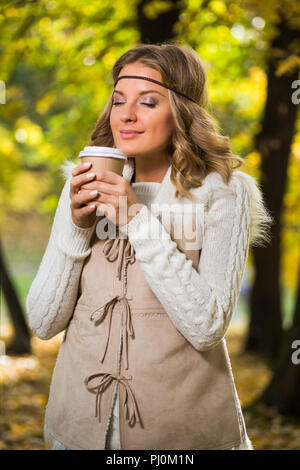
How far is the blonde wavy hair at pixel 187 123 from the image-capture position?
7.21 ft

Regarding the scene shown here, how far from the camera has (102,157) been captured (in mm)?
1891

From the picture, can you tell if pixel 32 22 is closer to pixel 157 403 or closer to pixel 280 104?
pixel 280 104

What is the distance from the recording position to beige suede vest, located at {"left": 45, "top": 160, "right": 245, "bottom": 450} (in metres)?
2.06

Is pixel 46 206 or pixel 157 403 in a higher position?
pixel 46 206

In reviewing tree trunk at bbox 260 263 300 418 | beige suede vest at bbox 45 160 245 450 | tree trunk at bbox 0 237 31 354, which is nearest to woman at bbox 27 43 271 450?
beige suede vest at bbox 45 160 245 450

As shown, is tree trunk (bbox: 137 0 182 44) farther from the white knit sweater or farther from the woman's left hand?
the woman's left hand

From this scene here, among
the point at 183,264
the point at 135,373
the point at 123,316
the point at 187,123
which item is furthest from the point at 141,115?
the point at 135,373

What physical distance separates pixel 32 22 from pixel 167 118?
4991 millimetres

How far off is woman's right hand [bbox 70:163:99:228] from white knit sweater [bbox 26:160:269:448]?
0.07m

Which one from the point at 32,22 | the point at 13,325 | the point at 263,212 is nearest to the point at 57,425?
the point at 263,212

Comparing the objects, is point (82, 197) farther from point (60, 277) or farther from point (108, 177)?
point (60, 277)

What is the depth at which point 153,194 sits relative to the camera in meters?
2.30

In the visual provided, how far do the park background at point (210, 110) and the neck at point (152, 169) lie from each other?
1.69 meters

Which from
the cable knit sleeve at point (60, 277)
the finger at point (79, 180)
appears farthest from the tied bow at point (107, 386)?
the finger at point (79, 180)
